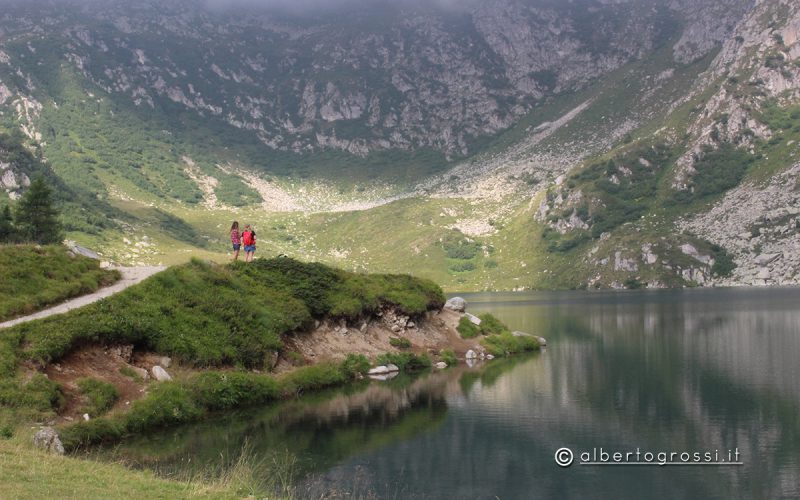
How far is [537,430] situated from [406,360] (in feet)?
95.7

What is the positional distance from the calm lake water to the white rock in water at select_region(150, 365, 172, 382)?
4.60 m

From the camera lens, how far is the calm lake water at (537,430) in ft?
96.4

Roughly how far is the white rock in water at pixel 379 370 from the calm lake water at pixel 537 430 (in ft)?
13.8

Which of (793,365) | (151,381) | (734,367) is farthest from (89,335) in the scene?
(793,365)

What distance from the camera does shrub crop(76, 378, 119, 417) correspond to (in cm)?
3575

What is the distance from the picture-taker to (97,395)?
120 feet

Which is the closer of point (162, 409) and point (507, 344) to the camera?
point (162, 409)

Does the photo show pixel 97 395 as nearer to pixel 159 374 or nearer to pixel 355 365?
pixel 159 374

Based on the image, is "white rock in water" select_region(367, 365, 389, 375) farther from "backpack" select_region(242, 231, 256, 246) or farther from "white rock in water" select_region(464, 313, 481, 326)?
"white rock in water" select_region(464, 313, 481, 326)

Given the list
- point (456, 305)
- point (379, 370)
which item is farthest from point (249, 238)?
point (456, 305)

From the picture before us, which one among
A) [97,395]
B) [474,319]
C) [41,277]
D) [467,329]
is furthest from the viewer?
[474,319]

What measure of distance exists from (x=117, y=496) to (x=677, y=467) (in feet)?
84.0

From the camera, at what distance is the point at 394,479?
30156 mm

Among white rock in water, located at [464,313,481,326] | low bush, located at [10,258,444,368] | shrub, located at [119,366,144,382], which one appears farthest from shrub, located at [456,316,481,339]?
shrub, located at [119,366,144,382]
